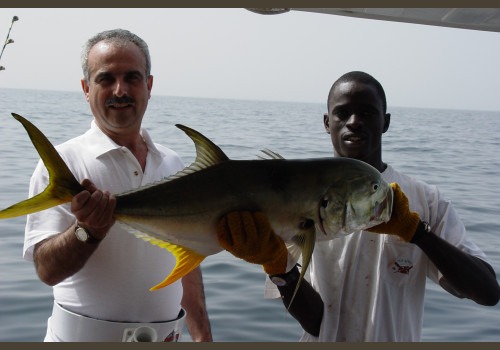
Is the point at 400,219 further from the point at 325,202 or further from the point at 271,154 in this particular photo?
the point at 271,154

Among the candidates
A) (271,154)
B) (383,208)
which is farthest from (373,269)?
(271,154)

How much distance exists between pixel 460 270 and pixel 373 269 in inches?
13.2

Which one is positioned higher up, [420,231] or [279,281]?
[420,231]

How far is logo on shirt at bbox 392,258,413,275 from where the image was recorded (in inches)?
86.4

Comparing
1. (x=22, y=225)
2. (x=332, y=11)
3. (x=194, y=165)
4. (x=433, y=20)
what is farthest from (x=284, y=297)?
(x=22, y=225)

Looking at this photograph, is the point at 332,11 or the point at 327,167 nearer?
the point at 327,167

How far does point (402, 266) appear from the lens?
2.20m

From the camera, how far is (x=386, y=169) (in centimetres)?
234

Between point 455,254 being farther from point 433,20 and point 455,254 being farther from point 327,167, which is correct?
point 433,20

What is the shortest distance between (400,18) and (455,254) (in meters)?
1.12

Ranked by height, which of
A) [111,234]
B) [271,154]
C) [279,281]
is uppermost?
[271,154]

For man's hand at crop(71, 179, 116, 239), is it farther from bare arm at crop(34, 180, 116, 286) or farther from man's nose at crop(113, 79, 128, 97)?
man's nose at crop(113, 79, 128, 97)

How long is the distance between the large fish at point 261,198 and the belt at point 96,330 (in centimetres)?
66

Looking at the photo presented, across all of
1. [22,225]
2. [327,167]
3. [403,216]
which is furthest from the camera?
[22,225]
